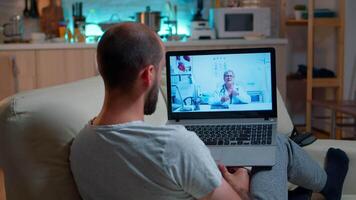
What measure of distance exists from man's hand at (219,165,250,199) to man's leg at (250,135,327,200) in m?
0.02

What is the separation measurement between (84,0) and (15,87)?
122 centimetres

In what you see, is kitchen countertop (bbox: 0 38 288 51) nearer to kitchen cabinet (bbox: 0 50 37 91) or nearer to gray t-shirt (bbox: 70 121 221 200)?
kitchen cabinet (bbox: 0 50 37 91)

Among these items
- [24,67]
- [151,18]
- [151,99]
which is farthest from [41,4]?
[151,99]

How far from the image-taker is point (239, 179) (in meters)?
1.42

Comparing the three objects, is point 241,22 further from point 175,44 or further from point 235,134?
point 235,134

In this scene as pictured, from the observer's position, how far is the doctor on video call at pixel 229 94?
1.88m

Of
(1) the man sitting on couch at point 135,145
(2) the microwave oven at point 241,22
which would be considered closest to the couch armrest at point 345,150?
(1) the man sitting on couch at point 135,145

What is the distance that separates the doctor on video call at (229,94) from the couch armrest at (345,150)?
0.44 m

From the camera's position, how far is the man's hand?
4.44 ft

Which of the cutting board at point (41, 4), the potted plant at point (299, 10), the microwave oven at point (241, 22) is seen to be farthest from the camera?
the cutting board at point (41, 4)

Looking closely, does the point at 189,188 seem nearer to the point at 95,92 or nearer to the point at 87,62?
the point at 95,92

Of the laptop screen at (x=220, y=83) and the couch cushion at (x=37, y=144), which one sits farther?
the laptop screen at (x=220, y=83)

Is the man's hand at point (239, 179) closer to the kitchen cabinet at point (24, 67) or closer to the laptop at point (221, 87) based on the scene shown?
the laptop at point (221, 87)

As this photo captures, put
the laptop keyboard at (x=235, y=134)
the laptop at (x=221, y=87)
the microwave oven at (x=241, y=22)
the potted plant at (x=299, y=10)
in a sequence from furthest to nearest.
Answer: the potted plant at (x=299, y=10) < the microwave oven at (x=241, y=22) < the laptop at (x=221, y=87) < the laptop keyboard at (x=235, y=134)
